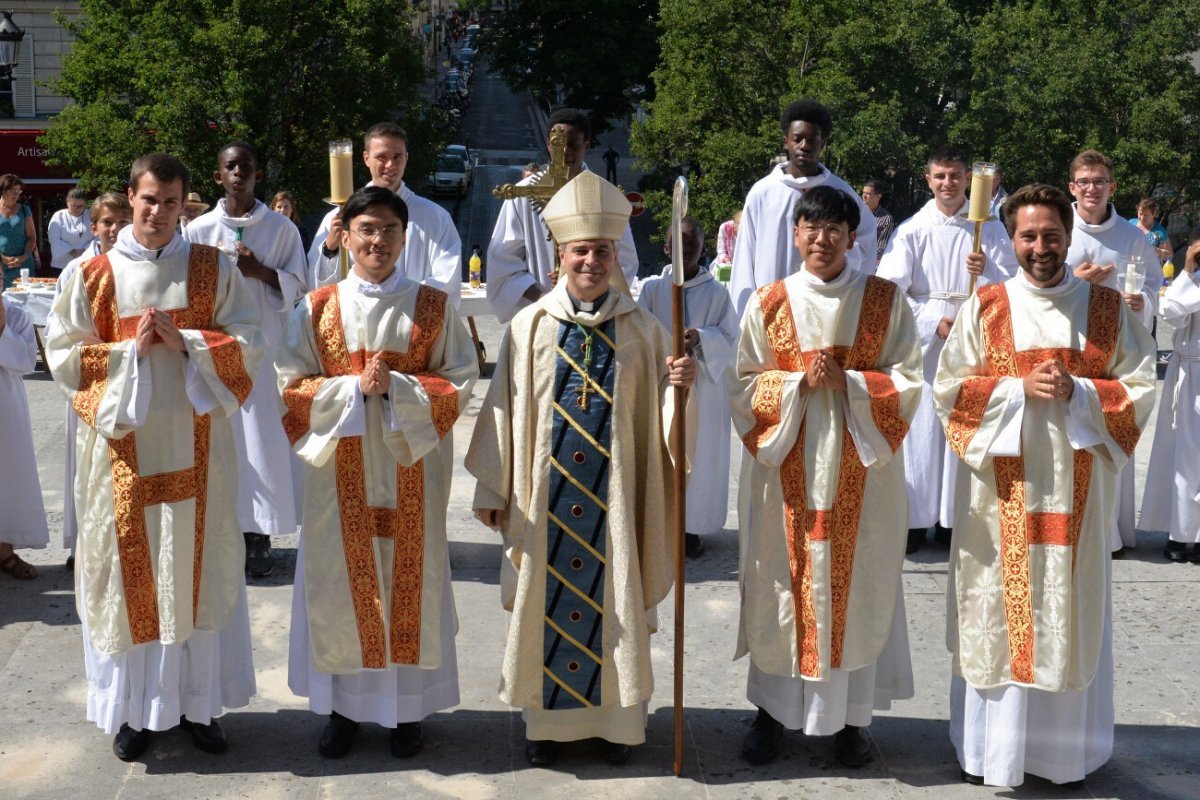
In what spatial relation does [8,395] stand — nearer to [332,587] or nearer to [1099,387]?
[332,587]

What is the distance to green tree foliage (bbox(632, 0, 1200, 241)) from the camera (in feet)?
64.2

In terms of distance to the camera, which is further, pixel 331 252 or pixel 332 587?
pixel 331 252

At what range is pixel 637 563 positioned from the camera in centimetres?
553

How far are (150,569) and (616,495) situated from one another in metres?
1.75

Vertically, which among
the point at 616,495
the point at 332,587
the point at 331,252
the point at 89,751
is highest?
the point at 331,252

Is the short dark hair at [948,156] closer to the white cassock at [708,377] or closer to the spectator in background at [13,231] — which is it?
the white cassock at [708,377]

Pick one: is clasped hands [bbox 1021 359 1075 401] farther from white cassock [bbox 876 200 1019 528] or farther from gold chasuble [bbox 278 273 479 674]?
white cassock [bbox 876 200 1019 528]

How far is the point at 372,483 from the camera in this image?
18.5 feet

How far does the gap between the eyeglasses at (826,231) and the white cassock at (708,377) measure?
2129 mm

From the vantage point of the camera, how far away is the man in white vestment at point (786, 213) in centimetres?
773

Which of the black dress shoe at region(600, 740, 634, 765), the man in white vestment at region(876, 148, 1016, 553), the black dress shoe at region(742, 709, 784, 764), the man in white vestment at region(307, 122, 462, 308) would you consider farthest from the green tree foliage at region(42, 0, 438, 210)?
the black dress shoe at region(742, 709, 784, 764)

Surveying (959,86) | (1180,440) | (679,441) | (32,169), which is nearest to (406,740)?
(679,441)

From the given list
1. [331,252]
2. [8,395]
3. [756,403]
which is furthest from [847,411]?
[8,395]

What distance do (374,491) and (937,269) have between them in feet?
12.6
